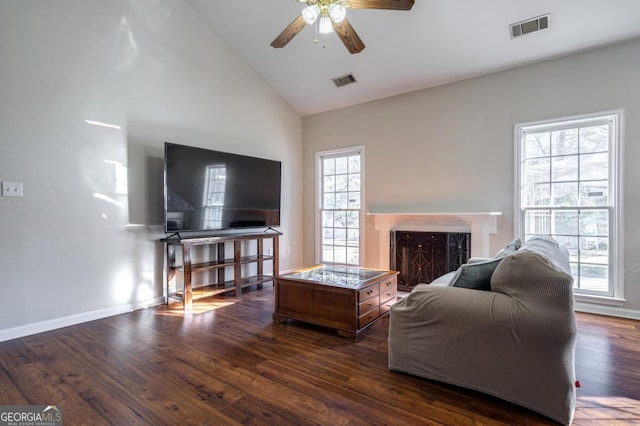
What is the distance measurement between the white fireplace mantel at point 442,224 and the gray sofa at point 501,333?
196cm

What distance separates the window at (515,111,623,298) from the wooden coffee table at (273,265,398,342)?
1.99 meters

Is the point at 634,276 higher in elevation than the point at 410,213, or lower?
lower

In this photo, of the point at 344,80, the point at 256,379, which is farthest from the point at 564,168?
the point at 256,379

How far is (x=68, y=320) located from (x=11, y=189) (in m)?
1.31

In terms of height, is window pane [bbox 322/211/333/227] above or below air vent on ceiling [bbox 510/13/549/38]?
below

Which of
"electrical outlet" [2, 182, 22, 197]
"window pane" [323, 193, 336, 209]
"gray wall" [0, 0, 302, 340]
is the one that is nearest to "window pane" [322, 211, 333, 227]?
"window pane" [323, 193, 336, 209]

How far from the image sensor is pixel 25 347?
265cm

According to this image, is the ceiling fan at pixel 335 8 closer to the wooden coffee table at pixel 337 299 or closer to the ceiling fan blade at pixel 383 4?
the ceiling fan blade at pixel 383 4

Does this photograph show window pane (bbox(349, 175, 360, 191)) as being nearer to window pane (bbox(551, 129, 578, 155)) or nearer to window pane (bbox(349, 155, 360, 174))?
window pane (bbox(349, 155, 360, 174))

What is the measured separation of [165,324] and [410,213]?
3.27 metres

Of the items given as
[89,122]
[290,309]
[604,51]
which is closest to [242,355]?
[290,309]

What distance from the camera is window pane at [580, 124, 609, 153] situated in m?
3.46

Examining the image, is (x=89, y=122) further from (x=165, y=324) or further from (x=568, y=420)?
(x=568, y=420)

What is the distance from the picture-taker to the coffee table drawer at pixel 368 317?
9.25ft
